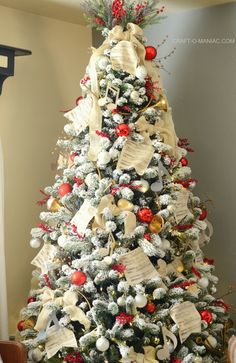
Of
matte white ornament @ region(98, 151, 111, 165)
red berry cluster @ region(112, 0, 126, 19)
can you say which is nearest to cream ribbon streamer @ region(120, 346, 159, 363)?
matte white ornament @ region(98, 151, 111, 165)

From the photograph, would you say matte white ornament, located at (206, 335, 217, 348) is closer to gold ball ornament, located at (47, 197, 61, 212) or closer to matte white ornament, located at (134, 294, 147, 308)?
matte white ornament, located at (134, 294, 147, 308)

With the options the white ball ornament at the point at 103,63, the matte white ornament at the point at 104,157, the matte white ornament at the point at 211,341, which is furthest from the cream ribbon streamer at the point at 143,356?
the white ball ornament at the point at 103,63

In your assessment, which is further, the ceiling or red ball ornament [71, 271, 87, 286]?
the ceiling

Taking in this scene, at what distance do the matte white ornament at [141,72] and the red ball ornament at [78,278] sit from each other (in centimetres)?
91

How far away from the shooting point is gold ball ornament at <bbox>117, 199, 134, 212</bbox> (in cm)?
284

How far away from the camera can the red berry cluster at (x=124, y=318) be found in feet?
8.96

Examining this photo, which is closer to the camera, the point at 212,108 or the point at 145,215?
the point at 145,215

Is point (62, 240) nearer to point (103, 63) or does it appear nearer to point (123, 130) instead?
point (123, 130)

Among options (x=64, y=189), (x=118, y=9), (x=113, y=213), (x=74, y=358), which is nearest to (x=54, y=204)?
(x=64, y=189)

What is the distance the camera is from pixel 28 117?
374 cm

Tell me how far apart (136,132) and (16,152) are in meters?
0.98

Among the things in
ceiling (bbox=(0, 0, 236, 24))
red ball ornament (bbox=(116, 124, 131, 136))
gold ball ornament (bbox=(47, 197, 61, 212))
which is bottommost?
gold ball ornament (bbox=(47, 197, 61, 212))

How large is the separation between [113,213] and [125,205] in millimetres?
63

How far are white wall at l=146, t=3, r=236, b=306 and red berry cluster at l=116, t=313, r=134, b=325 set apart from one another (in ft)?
3.23
